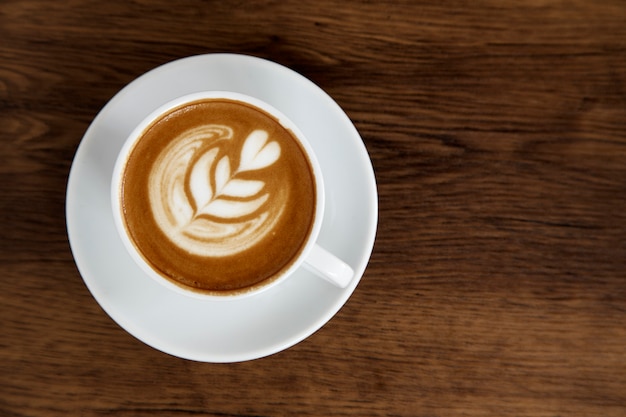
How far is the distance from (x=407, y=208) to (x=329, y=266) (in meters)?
0.27

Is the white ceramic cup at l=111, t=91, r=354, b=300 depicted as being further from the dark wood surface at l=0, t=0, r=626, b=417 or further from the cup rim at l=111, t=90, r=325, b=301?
the dark wood surface at l=0, t=0, r=626, b=417

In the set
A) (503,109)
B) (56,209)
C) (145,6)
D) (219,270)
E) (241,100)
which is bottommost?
(219,270)

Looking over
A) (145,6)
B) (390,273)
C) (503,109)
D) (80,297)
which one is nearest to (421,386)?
(390,273)

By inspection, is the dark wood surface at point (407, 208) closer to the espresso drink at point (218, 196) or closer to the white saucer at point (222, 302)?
the white saucer at point (222, 302)

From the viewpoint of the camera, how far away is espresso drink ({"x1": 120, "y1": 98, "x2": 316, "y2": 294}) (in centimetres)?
107

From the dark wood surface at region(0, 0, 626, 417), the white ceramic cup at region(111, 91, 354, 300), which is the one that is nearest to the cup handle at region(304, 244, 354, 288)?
the white ceramic cup at region(111, 91, 354, 300)

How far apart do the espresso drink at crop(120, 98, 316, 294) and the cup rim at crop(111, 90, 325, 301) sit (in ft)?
0.04

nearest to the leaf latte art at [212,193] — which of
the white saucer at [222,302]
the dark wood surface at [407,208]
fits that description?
the white saucer at [222,302]

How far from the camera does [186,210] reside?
1.07 metres

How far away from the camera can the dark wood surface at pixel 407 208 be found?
123 cm

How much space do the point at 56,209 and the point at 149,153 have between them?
Result: 27 cm

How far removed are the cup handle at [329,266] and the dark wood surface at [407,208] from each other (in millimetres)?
194

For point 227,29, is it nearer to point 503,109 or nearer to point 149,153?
point 149,153

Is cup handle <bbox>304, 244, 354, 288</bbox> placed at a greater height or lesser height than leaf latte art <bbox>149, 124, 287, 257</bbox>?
lesser
